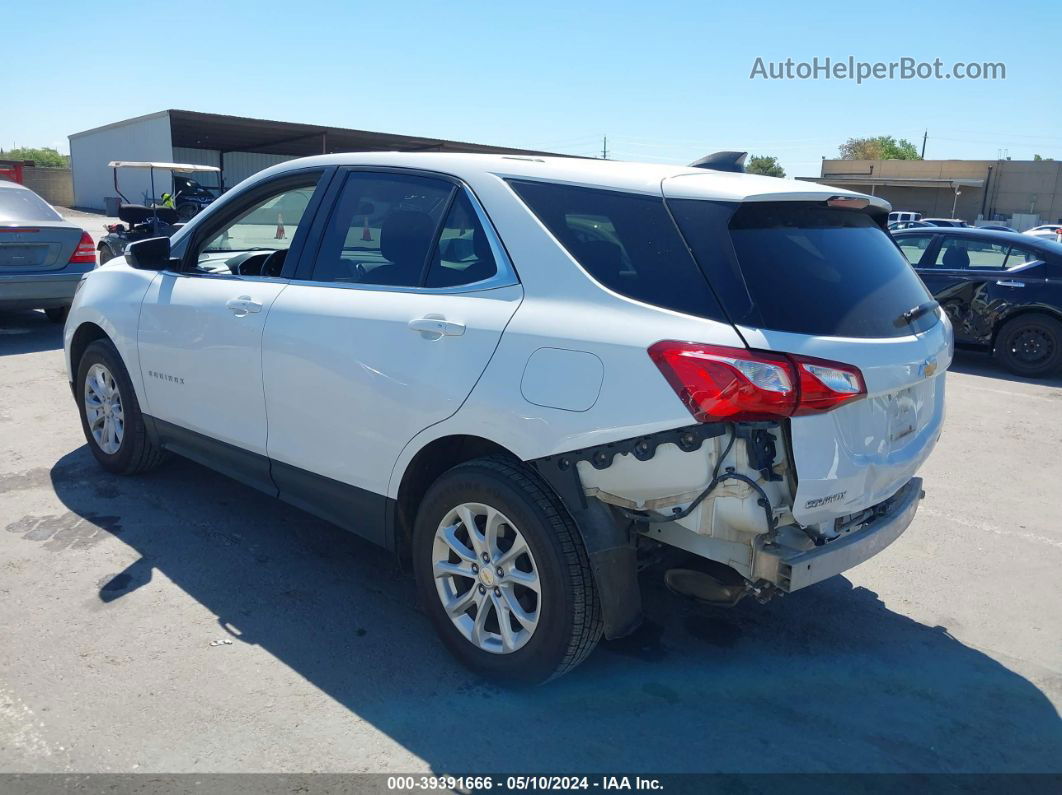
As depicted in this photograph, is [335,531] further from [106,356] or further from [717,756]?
[717,756]

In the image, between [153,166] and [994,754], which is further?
[153,166]

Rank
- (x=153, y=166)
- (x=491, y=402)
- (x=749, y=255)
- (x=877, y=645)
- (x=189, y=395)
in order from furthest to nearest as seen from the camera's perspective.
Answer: (x=153, y=166)
(x=189, y=395)
(x=877, y=645)
(x=491, y=402)
(x=749, y=255)

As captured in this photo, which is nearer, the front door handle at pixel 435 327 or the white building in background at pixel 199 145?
the front door handle at pixel 435 327

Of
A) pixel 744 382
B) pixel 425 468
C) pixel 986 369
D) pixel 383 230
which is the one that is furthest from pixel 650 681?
pixel 986 369

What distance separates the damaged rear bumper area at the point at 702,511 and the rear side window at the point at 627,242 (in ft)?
1.46

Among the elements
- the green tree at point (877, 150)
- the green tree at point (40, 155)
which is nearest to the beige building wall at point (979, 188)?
the green tree at point (877, 150)

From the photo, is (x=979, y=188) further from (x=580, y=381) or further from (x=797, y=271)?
(x=580, y=381)

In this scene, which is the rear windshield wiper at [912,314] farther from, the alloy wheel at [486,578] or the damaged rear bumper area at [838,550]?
the alloy wheel at [486,578]

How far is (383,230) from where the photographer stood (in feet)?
11.9

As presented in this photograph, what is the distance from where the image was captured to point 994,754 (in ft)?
9.46

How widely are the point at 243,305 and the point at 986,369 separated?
9235 mm

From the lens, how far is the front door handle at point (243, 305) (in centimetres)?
385

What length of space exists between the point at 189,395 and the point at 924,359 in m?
3.42

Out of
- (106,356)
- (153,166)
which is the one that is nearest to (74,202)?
(153,166)
